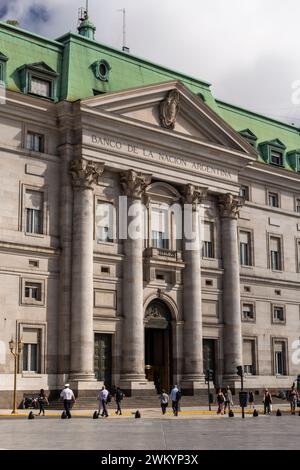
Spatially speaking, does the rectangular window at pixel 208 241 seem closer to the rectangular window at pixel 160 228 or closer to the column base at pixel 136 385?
the rectangular window at pixel 160 228

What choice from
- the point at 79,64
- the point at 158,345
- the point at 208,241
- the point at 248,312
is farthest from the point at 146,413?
the point at 79,64

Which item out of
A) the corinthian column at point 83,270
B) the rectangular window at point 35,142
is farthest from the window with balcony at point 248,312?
the rectangular window at point 35,142

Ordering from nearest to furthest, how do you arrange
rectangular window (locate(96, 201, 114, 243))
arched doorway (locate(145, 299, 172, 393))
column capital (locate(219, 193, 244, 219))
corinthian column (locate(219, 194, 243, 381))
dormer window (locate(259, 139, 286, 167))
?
rectangular window (locate(96, 201, 114, 243)) < arched doorway (locate(145, 299, 172, 393)) < corinthian column (locate(219, 194, 243, 381)) < column capital (locate(219, 193, 244, 219)) < dormer window (locate(259, 139, 286, 167))

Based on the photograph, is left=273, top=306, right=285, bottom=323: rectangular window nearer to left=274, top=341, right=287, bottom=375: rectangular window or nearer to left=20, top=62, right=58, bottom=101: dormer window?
left=274, top=341, right=287, bottom=375: rectangular window

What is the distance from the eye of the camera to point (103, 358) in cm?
5534

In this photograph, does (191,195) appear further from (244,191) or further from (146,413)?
(146,413)

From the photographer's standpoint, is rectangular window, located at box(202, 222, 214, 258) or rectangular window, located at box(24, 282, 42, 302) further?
rectangular window, located at box(202, 222, 214, 258)

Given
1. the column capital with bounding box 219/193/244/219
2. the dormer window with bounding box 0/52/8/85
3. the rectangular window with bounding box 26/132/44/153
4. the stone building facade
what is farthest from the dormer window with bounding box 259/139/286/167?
the dormer window with bounding box 0/52/8/85

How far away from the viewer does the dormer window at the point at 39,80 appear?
54.4m

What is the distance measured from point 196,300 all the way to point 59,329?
11947 millimetres

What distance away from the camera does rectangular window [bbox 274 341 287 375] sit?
68.2 metres

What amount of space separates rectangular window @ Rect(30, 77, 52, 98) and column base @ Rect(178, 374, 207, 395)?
75.5ft

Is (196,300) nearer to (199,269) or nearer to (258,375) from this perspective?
(199,269)
